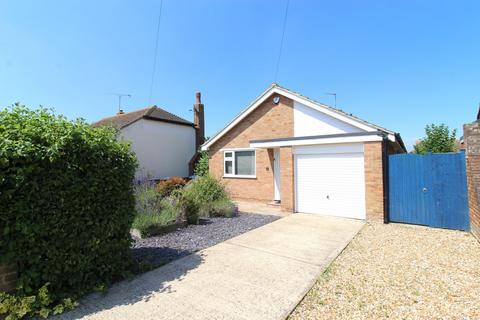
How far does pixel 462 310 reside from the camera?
335 centimetres

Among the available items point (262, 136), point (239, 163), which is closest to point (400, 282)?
point (262, 136)

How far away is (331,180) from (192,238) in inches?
226

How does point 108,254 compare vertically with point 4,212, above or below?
below

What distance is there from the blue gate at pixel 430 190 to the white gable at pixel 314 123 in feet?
8.01

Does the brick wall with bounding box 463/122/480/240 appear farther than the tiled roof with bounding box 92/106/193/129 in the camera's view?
No

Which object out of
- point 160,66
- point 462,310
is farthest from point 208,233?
point 160,66

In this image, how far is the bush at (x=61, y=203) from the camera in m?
3.13

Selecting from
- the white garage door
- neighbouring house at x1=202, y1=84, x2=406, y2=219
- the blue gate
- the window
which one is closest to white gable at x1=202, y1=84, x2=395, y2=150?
neighbouring house at x1=202, y1=84, x2=406, y2=219

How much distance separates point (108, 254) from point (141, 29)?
9.36 m

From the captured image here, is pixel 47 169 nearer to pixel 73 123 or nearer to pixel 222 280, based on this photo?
pixel 73 123

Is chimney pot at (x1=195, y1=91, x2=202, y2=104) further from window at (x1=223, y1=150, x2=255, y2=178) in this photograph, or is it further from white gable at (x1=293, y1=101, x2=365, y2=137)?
white gable at (x1=293, y1=101, x2=365, y2=137)

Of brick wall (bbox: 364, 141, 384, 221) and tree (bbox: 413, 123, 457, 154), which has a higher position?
tree (bbox: 413, 123, 457, 154)

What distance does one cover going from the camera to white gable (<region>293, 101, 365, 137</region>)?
10305 mm

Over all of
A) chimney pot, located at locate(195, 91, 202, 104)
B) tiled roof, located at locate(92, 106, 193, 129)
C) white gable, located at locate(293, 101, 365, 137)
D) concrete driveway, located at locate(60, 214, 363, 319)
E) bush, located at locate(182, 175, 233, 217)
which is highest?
chimney pot, located at locate(195, 91, 202, 104)
